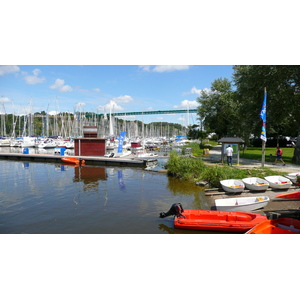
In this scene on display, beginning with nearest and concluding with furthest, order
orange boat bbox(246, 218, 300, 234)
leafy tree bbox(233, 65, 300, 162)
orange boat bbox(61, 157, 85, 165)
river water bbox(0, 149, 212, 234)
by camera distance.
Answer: orange boat bbox(246, 218, 300, 234) → river water bbox(0, 149, 212, 234) → leafy tree bbox(233, 65, 300, 162) → orange boat bbox(61, 157, 85, 165)

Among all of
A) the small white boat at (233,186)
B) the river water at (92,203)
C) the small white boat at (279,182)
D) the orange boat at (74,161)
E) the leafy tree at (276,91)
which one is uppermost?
the leafy tree at (276,91)

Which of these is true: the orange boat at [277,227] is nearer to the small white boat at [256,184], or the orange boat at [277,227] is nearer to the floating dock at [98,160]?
the small white boat at [256,184]

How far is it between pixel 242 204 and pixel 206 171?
7.47 metres

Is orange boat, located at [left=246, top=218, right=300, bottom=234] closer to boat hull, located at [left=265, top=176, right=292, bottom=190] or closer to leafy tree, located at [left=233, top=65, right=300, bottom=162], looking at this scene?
boat hull, located at [left=265, top=176, right=292, bottom=190]

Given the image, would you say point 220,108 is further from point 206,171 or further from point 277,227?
point 277,227

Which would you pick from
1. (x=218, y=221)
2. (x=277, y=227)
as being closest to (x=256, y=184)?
(x=218, y=221)

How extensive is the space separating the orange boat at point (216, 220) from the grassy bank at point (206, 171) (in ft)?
23.9

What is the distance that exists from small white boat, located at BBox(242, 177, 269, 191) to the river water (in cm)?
308

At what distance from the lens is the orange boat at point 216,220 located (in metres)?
10.2

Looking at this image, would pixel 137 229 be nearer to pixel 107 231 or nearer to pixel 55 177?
pixel 107 231

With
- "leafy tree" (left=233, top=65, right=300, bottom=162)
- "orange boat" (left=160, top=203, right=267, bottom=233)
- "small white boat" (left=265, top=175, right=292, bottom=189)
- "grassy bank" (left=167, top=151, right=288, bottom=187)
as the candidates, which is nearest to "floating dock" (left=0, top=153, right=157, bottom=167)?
"grassy bank" (left=167, top=151, right=288, bottom=187)

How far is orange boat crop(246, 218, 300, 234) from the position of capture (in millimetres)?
8992

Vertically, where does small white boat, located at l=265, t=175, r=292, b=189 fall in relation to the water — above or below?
above

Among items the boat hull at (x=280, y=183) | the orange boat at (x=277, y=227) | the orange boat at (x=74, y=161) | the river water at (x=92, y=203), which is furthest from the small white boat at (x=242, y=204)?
the orange boat at (x=74, y=161)
